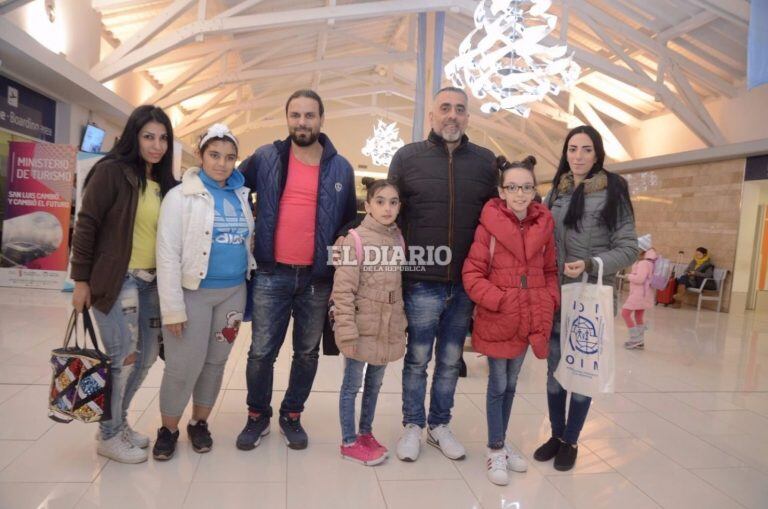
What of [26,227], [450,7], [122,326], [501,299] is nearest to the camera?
[122,326]

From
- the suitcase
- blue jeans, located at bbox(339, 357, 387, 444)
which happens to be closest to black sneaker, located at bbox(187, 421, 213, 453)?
blue jeans, located at bbox(339, 357, 387, 444)

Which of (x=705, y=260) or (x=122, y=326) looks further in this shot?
(x=705, y=260)

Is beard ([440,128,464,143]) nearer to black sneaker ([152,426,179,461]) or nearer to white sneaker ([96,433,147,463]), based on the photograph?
black sneaker ([152,426,179,461])

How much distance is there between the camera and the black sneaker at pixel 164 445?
225 centimetres

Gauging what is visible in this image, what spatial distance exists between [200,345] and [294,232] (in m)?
0.66

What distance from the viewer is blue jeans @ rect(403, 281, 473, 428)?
240 cm

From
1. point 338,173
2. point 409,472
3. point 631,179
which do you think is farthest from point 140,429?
point 631,179

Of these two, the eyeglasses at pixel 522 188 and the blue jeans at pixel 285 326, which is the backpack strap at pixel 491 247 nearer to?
the eyeglasses at pixel 522 188

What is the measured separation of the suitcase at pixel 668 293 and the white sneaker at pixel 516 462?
30.7 ft

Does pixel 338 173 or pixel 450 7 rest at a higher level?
pixel 450 7

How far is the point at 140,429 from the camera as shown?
8.53 ft

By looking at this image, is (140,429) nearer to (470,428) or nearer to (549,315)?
(470,428)

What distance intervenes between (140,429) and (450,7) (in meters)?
8.40

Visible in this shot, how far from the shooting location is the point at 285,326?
2457mm
